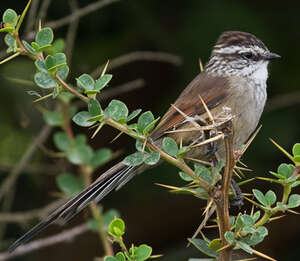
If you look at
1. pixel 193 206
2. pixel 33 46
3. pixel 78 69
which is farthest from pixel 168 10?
pixel 33 46

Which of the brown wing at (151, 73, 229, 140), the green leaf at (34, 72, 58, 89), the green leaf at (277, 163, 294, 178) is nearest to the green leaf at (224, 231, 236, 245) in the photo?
the green leaf at (277, 163, 294, 178)

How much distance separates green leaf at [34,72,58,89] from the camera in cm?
237

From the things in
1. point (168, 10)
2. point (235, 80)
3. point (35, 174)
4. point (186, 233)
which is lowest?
point (186, 233)

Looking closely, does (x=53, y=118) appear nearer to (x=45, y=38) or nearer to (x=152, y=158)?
(x=45, y=38)

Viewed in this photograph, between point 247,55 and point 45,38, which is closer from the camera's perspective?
point 45,38

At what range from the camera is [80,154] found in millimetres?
3945

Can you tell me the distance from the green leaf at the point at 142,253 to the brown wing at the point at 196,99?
1656 millimetres

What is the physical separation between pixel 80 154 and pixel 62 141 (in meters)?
0.19

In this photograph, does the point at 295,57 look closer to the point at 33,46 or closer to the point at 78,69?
the point at 78,69

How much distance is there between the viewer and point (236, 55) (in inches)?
184

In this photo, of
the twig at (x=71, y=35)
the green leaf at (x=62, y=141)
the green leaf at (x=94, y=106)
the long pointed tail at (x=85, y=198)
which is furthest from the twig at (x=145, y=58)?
the green leaf at (x=94, y=106)

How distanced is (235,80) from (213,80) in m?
0.16

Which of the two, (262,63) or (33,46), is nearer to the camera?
(33,46)

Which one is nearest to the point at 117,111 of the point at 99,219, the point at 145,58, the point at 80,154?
the point at 99,219
